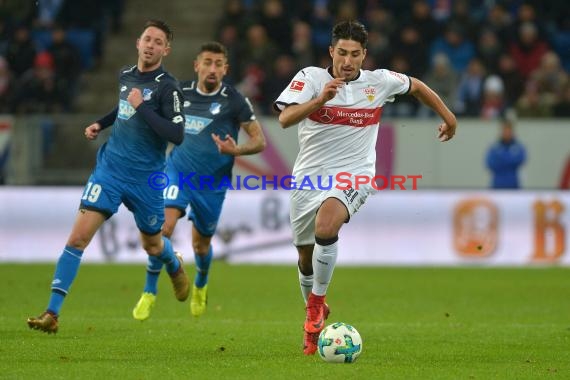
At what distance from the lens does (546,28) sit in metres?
23.8

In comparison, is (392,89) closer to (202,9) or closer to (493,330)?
(493,330)

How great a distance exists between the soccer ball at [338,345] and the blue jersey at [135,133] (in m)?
2.66

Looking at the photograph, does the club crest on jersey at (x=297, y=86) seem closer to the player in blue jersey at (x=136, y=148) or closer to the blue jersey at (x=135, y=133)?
the player in blue jersey at (x=136, y=148)

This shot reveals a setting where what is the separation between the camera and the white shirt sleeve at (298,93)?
928 cm

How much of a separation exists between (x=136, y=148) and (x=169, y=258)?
1.46 m

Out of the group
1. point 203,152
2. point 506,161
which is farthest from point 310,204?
point 506,161

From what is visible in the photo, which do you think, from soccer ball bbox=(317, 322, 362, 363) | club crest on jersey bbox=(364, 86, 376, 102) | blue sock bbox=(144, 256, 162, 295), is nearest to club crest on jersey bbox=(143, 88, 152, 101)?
club crest on jersey bbox=(364, 86, 376, 102)

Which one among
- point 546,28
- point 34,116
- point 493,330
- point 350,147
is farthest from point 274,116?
point 350,147

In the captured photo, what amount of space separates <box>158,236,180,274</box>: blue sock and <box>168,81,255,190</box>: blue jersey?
3.39 feet

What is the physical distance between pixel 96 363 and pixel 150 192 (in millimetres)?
2515

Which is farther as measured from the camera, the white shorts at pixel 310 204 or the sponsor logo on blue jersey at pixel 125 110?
the sponsor logo on blue jersey at pixel 125 110

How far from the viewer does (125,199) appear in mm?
10758

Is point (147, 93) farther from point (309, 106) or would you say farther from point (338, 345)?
point (338, 345)

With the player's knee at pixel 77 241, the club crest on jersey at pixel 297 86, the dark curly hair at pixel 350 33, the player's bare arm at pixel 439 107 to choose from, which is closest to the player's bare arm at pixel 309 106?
the club crest on jersey at pixel 297 86
